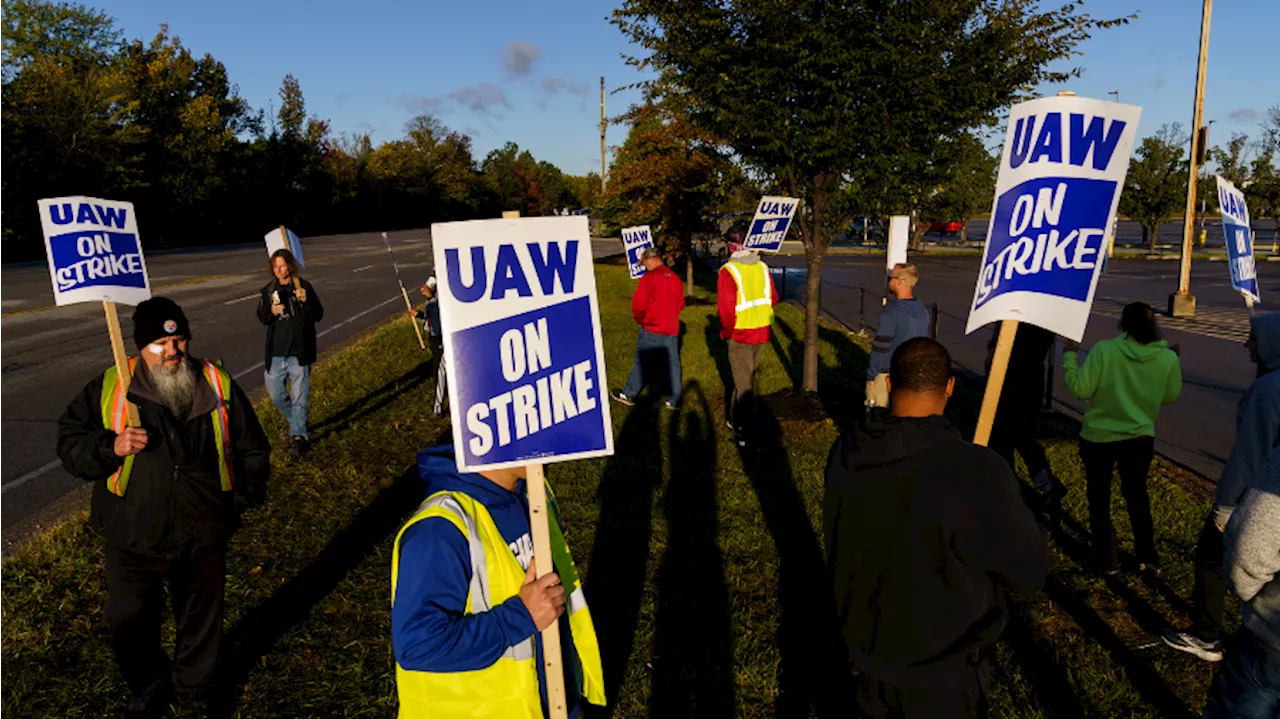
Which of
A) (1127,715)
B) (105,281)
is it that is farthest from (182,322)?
(1127,715)

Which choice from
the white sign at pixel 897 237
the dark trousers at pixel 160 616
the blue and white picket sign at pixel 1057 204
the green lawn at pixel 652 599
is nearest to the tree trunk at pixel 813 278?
the white sign at pixel 897 237

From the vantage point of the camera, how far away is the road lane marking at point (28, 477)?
7008mm

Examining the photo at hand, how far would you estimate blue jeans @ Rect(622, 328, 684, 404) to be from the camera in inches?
375

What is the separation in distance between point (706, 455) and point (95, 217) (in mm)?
5244

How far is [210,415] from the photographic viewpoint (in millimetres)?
3752

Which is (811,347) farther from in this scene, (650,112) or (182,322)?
(650,112)

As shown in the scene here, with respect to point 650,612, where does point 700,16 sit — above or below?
above

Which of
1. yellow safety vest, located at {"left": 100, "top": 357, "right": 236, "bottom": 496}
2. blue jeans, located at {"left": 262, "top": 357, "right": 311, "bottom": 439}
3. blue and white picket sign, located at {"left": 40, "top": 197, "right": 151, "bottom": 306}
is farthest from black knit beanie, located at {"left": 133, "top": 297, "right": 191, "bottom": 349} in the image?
blue jeans, located at {"left": 262, "top": 357, "right": 311, "bottom": 439}

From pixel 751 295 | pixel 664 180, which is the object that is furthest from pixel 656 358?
pixel 664 180

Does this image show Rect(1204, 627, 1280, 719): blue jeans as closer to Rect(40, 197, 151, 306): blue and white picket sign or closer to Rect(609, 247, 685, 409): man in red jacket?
Rect(40, 197, 151, 306): blue and white picket sign

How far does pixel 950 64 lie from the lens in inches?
326

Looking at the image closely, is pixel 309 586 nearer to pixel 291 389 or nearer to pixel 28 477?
pixel 291 389

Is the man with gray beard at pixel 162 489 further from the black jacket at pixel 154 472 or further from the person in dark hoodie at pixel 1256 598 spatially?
the person in dark hoodie at pixel 1256 598

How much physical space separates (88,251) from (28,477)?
151 inches
